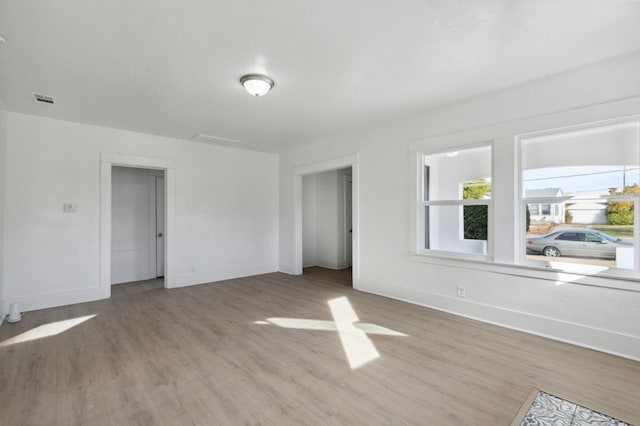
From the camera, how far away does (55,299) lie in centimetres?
432

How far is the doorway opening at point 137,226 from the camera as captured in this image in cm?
579

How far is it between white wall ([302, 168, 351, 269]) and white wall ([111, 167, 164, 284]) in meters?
3.37

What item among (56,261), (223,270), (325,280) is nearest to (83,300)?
(56,261)

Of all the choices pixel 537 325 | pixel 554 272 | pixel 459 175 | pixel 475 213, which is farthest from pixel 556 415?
pixel 459 175

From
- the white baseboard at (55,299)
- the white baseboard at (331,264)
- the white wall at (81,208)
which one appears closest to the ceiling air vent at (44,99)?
the white wall at (81,208)

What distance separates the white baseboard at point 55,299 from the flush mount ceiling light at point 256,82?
401 centimetres

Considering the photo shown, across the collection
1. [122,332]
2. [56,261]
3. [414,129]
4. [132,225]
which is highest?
[414,129]

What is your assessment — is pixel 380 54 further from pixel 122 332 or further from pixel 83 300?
pixel 83 300

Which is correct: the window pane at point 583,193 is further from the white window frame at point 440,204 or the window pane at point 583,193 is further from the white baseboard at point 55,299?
the white baseboard at point 55,299

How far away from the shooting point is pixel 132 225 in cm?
596

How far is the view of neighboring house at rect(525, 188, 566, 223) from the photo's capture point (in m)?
3.15

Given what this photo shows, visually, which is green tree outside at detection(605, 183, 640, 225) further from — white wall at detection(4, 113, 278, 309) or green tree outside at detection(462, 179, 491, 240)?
white wall at detection(4, 113, 278, 309)

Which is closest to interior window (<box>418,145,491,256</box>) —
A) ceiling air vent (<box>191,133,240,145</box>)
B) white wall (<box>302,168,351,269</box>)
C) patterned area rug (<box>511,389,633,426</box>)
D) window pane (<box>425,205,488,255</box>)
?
window pane (<box>425,205,488,255</box>)

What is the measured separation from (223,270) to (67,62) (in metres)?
4.13
